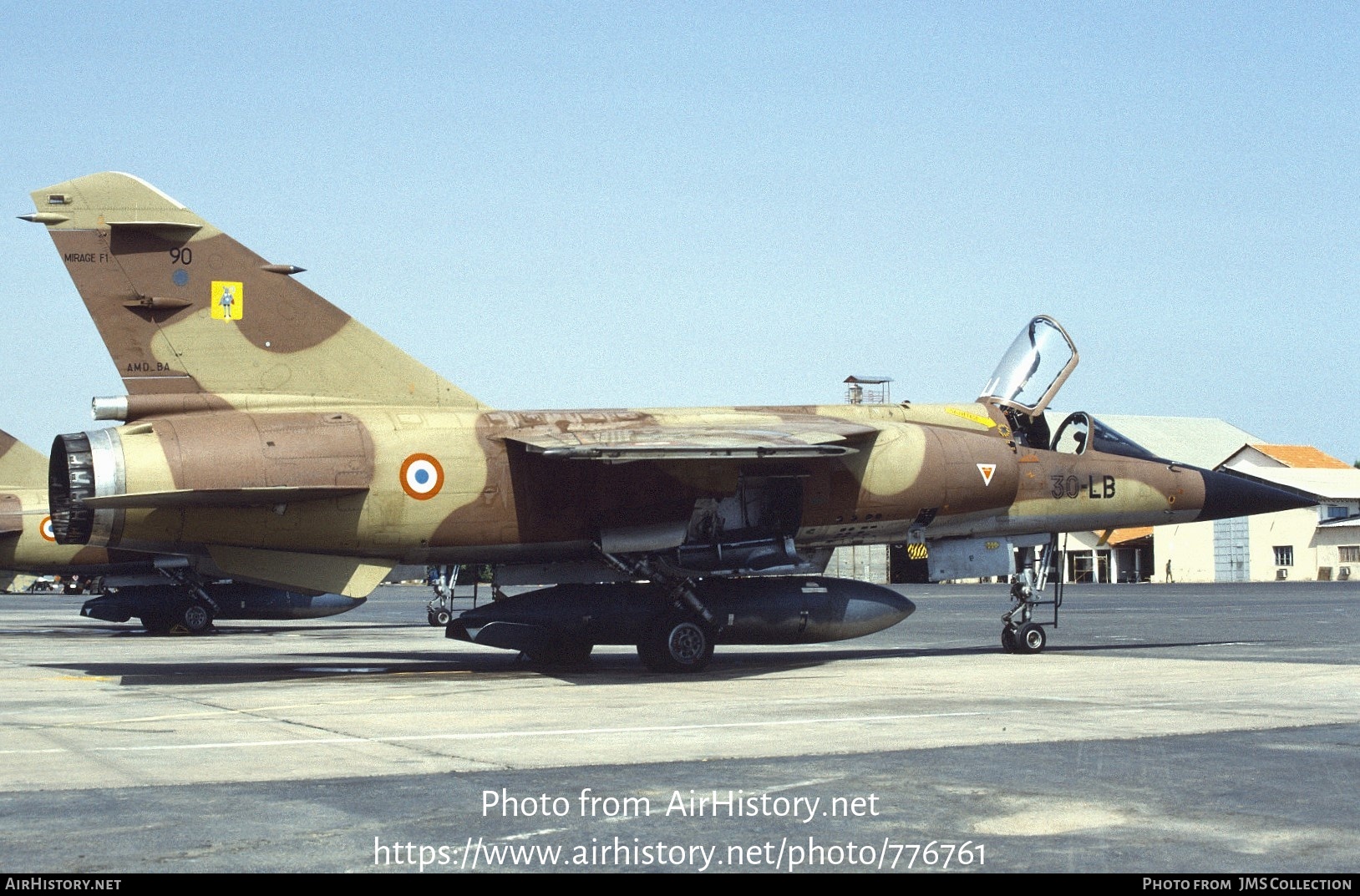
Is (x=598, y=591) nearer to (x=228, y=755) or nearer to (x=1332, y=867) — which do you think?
(x=228, y=755)

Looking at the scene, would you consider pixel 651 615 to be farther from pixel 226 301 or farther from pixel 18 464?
pixel 18 464

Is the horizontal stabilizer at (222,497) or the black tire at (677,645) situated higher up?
the horizontal stabilizer at (222,497)

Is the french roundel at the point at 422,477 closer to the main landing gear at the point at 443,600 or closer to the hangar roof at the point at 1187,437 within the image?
the main landing gear at the point at 443,600

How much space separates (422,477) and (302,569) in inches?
68.9

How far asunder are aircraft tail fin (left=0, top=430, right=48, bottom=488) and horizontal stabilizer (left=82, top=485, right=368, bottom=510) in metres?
18.7

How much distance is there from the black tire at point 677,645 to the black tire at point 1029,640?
5058mm

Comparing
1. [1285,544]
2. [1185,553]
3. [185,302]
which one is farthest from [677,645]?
[1285,544]

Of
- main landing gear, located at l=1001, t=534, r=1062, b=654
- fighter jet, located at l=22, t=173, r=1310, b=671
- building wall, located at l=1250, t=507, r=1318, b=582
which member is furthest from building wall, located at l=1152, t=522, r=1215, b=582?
fighter jet, located at l=22, t=173, r=1310, b=671

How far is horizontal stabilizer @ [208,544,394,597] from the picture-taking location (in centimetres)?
1520

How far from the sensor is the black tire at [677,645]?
53.1 ft

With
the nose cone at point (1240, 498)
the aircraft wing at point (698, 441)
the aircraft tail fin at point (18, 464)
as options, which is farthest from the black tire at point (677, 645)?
the aircraft tail fin at point (18, 464)

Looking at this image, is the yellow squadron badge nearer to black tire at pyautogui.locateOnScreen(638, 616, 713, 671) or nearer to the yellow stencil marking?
black tire at pyautogui.locateOnScreen(638, 616, 713, 671)

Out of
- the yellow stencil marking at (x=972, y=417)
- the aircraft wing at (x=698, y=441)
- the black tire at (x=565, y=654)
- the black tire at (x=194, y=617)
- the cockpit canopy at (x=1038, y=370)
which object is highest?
the cockpit canopy at (x=1038, y=370)

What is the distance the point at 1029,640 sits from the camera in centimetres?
1892
